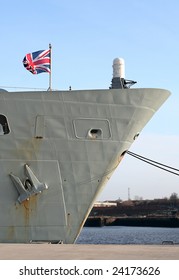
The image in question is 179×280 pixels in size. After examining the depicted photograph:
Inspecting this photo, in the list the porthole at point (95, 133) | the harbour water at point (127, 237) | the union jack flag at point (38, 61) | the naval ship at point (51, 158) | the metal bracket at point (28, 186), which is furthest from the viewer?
the harbour water at point (127, 237)

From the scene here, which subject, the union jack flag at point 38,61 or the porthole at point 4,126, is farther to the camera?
the union jack flag at point 38,61

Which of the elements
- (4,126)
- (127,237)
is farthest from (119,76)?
(127,237)

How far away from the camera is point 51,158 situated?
1521cm

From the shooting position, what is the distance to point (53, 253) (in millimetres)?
10141

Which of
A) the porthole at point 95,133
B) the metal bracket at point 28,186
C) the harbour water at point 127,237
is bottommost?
the harbour water at point 127,237

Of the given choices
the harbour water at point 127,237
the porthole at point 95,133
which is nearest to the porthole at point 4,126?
the porthole at point 95,133

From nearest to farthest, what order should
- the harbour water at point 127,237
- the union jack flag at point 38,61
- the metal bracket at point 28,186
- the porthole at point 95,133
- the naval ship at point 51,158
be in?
the metal bracket at point 28,186 < the naval ship at point 51,158 < the porthole at point 95,133 < the union jack flag at point 38,61 < the harbour water at point 127,237

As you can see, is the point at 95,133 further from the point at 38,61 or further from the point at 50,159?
the point at 38,61

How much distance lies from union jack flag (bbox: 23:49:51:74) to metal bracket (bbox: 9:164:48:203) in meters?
3.84

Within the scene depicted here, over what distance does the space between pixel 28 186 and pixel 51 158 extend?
3.71 ft

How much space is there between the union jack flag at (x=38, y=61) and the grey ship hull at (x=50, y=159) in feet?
6.76

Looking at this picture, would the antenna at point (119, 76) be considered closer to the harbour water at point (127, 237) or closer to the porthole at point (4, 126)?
the porthole at point (4, 126)

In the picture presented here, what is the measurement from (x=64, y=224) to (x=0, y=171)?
2.63 meters

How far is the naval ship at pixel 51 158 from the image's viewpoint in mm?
15086
